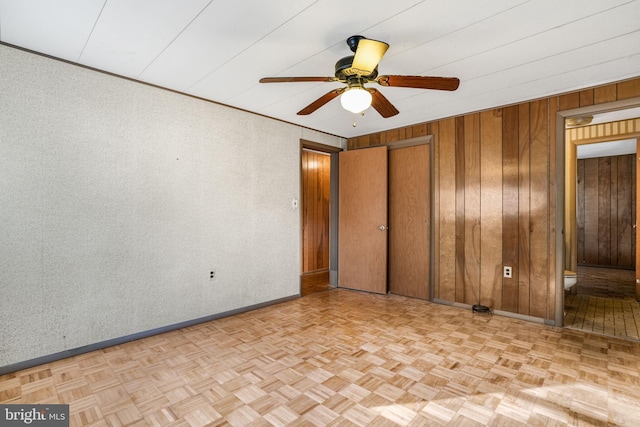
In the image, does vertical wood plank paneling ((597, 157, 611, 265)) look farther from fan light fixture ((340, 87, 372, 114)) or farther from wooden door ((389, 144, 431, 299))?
fan light fixture ((340, 87, 372, 114))

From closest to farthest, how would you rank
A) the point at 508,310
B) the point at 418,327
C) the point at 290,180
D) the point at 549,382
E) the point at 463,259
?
the point at 549,382 < the point at 418,327 < the point at 508,310 < the point at 463,259 < the point at 290,180

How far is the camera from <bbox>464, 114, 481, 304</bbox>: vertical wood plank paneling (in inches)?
138

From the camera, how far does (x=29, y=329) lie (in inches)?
86.0

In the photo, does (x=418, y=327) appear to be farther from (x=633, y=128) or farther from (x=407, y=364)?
(x=633, y=128)

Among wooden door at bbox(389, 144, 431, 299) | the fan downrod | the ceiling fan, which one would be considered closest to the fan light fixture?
the ceiling fan

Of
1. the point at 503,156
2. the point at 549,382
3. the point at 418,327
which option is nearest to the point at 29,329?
the point at 418,327

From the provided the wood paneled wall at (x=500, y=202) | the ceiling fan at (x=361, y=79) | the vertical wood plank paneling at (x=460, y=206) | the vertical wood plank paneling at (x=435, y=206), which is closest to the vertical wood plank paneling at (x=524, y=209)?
the wood paneled wall at (x=500, y=202)

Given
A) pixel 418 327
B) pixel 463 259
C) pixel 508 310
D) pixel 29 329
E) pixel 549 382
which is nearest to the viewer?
pixel 549 382

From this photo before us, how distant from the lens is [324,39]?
2.02 m

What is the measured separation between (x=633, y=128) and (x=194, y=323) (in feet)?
19.1

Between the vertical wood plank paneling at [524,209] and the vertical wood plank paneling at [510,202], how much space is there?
0.07ft

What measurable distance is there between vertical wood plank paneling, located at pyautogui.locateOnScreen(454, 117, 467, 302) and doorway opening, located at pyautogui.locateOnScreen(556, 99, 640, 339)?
89cm

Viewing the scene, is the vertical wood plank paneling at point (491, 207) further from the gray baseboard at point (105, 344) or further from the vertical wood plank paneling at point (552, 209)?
the gray baseboard at point (105, 344)

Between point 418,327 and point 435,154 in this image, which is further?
point 435,154
